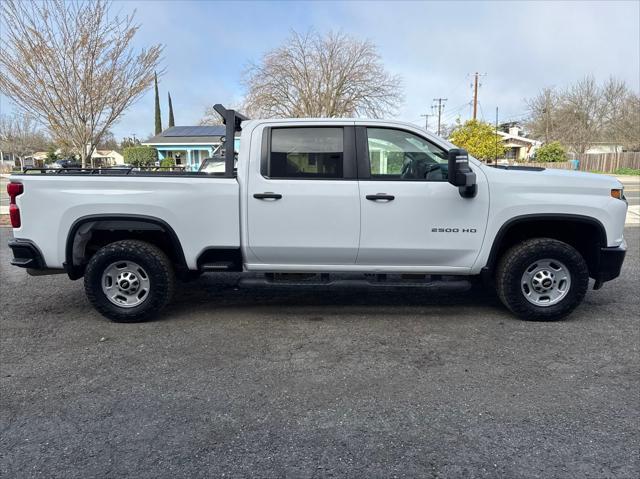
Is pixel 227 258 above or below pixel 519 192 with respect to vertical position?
below

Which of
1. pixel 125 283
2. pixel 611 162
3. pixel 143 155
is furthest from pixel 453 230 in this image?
pixel 611 162

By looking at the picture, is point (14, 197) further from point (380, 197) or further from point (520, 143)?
point (520, 143)

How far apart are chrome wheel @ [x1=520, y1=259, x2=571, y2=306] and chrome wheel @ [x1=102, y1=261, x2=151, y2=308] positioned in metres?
3.76

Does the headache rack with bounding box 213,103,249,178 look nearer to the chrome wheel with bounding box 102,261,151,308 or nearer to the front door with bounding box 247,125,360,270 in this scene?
the front door with bounding box 247,125,360,270

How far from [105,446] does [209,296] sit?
3.03 m

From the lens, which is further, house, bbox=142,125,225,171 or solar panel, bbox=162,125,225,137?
solar panel, bbox=162,125,225,137

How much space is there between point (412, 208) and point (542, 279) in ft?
4.89

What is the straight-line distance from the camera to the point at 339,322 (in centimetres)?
473

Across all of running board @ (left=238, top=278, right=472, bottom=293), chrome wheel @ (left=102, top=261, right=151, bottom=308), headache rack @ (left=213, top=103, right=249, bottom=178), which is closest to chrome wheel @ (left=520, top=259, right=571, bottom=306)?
running board @ (left=238, top=278, right=472, bottom=293)

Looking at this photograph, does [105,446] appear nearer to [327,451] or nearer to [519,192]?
[327,451]

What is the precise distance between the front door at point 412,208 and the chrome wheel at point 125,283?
217 cm

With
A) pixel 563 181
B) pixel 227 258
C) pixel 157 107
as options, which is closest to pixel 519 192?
pixel 563 181

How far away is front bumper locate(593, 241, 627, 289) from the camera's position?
4582mm

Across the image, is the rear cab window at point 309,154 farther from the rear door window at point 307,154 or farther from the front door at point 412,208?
the front door at point 412,208
